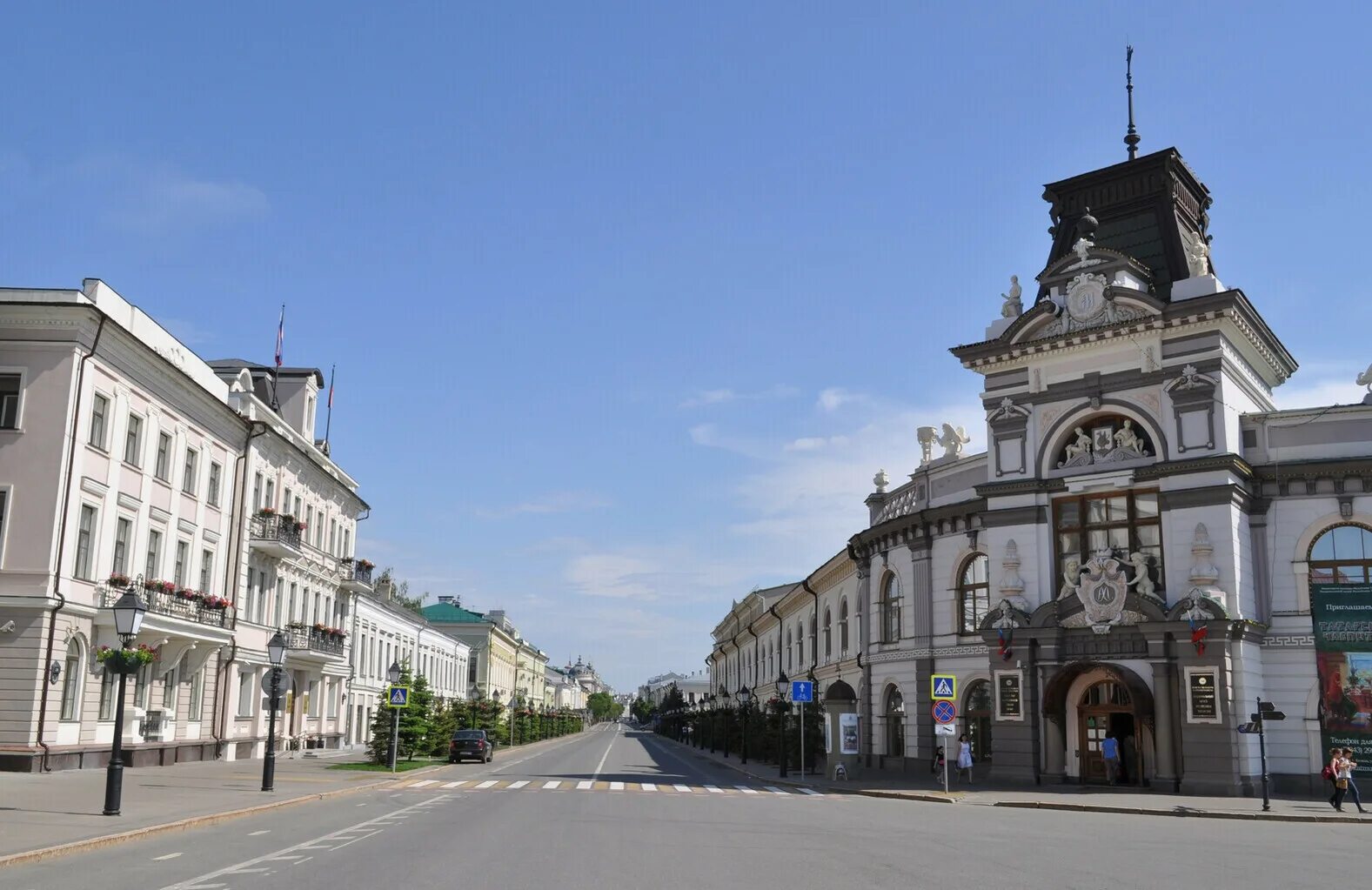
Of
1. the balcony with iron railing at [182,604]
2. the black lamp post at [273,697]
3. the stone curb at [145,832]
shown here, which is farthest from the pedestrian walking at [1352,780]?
the balcony with iron railing at [182,604]

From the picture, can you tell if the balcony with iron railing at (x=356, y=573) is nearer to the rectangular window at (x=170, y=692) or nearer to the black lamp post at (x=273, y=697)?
the rectangular window at (x=170, y=692)

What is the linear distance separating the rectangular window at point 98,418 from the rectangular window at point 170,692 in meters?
8.88

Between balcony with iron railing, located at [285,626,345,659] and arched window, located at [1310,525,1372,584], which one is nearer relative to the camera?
arched window, located at [1310,525,1372,584]

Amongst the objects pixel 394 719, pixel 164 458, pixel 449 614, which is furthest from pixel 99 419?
pixel 449 614

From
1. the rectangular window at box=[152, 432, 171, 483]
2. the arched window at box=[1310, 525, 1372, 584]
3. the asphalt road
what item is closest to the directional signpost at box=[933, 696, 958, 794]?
the asphalt road

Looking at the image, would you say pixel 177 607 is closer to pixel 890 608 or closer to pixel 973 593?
pixel 890 608

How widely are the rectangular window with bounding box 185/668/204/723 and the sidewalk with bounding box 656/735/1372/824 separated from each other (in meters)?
20.7

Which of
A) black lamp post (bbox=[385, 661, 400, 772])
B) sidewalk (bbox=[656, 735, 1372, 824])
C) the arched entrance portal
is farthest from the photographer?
black lamp post (bbox=[385, 661, 400, 772])

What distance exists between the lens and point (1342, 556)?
3247 centimetres

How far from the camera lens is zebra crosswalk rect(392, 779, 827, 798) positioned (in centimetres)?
3114

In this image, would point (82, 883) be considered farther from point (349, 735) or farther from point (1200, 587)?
point (349, 735)

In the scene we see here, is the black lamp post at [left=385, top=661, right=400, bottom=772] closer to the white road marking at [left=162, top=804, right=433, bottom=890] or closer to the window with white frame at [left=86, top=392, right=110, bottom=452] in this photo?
the window with white frame at [left=86, top=392, right=110, bottom=452]

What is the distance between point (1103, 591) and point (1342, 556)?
644 centimetres

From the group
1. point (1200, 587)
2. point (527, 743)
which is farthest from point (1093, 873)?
point (527, 743)
